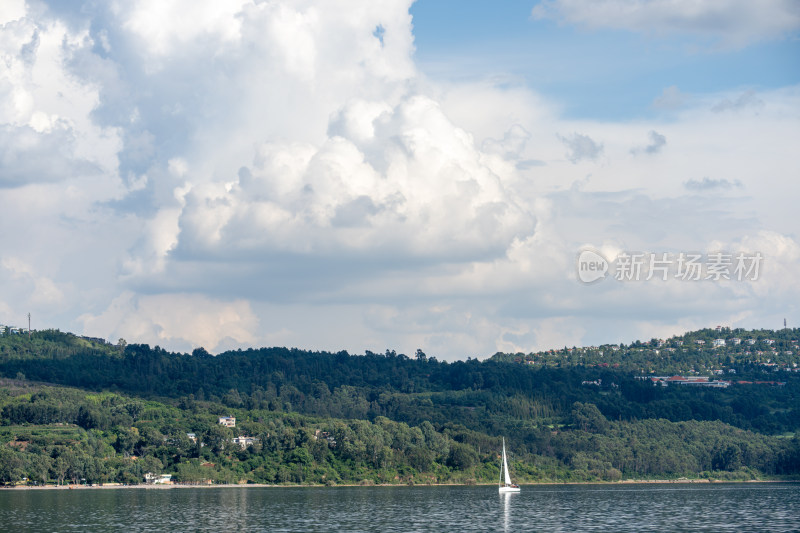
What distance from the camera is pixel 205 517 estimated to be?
125m

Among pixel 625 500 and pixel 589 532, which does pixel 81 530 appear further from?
pixel 625 500

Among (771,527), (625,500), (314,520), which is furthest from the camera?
(625,500)

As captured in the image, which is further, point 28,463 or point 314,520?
point 28,463

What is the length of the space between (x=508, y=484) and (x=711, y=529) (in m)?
83.7

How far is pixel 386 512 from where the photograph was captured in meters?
135

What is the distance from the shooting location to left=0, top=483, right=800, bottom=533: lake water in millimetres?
112188

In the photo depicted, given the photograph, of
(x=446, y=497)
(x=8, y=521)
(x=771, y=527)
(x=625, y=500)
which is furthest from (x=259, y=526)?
(x=625, y=500)

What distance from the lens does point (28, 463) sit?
194 meters

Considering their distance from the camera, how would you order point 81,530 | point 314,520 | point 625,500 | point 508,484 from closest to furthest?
point 81,530 < point 314,520 < point 625,500 < point 508,484

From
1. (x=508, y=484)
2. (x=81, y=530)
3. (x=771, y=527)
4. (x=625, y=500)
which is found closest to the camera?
(x=81, y=530)

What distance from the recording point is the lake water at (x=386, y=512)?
112188 millimetres

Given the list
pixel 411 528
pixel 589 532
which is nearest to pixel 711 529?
pixel 589 532

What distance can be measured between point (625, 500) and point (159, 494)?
8822cm

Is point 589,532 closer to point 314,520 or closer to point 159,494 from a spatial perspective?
point 314,520
